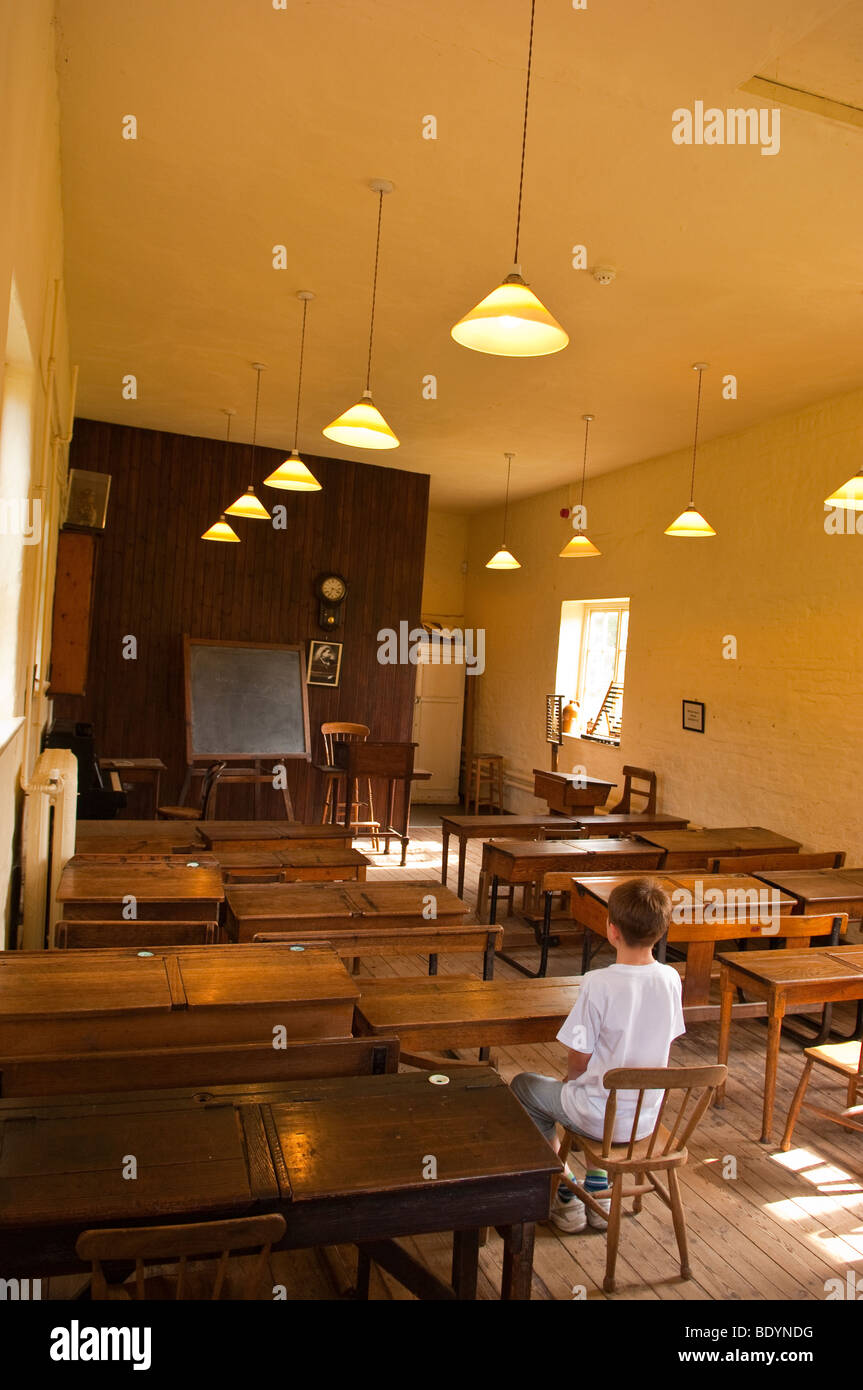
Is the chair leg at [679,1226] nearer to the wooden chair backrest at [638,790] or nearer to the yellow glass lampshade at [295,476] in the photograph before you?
the yellow glass lampshade at [295,476]

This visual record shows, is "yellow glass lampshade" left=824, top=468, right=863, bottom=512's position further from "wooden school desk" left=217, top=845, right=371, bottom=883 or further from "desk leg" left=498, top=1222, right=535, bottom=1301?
"desk leg" left=498, top=1222, right=535, bottom=1301

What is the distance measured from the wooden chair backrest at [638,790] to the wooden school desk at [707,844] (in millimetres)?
1725

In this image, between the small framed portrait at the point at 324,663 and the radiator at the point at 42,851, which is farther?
the small framed portrait at the point at 324,663

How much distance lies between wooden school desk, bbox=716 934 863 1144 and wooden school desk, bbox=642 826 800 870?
6.04 feet

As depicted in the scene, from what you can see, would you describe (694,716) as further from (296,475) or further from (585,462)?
(296,475)

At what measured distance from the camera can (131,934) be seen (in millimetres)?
3203

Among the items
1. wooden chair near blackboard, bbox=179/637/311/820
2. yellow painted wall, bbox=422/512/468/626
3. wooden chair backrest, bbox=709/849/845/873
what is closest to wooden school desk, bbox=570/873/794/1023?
wooden chair backrest, bbox=709/849/845/873

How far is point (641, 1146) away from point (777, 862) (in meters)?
3.40

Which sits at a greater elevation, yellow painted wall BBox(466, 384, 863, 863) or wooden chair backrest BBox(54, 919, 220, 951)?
yellow painted wall BBox(466, 384, 863, 863)

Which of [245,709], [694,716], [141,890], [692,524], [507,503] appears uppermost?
[507,503]

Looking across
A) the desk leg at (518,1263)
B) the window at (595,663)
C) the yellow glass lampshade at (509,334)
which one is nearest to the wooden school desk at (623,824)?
the window at (595,663)

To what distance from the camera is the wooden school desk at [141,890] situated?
3.33m

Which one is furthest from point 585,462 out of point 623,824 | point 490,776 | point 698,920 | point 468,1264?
point 468,1264

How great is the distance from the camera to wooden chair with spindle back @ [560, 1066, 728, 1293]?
2426 millimetres
